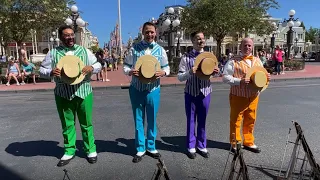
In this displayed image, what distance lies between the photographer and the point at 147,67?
3752 mm

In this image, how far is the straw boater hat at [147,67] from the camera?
3.74 metres

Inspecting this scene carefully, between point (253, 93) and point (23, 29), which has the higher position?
point (23, 29)

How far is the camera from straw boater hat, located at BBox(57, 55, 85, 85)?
3609mm

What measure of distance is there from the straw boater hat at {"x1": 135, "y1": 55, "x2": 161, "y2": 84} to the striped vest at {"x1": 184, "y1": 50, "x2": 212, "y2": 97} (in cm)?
54

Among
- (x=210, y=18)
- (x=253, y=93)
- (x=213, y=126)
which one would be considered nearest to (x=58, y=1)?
(x=210, y=18)

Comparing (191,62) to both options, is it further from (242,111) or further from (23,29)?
(23,29)

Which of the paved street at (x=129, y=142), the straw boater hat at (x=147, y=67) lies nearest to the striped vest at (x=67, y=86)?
the straw boater hat at (x=147, y=67)

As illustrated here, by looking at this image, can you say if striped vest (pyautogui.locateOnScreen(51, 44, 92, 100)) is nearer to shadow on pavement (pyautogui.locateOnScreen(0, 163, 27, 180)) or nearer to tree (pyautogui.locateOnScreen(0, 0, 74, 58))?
shadow on pavement (pyautogui.locateOnScreen(0, 163, 27, 180))

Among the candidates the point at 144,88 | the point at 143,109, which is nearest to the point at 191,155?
the point at 143,109

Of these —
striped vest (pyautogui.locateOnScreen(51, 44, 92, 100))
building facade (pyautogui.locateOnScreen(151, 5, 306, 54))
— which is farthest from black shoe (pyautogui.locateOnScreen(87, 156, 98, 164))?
building facade (pyautogui.locateOnScreen(151, 5, 306, 54))

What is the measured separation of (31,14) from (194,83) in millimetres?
19328

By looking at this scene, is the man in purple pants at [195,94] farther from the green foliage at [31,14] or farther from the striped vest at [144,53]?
the green foliage at [31,14]

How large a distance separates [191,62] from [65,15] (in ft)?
62.7

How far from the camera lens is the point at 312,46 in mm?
83688
